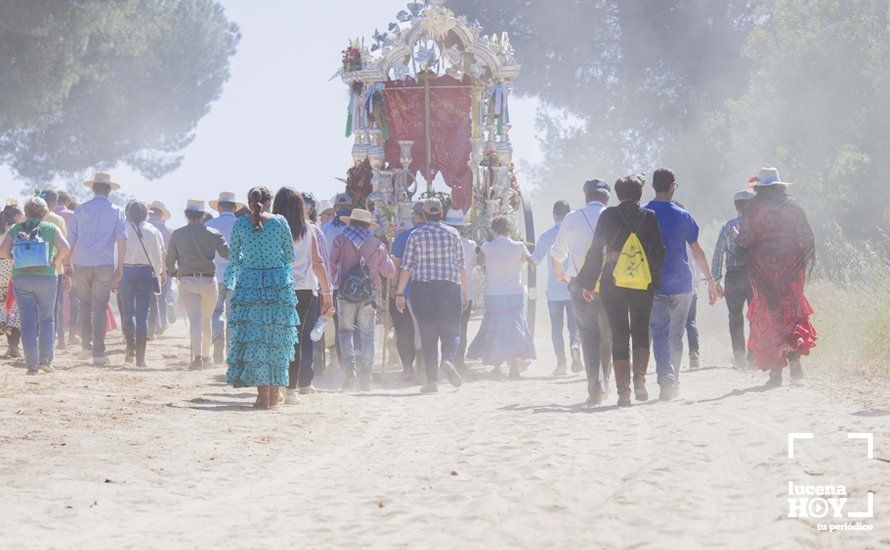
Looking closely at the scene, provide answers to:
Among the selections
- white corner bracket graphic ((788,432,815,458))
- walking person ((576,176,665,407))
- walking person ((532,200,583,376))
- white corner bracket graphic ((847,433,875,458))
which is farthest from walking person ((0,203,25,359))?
white corner bracket graphic ((847,433,875,458))

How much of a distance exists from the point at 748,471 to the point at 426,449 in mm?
2096

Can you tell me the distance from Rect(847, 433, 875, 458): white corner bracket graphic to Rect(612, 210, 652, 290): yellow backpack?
2534 millimetres

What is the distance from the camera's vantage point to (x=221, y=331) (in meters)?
14.4

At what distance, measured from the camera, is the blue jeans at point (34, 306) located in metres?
11.8

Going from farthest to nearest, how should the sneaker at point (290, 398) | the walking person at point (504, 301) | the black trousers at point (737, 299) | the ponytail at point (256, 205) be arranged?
the walking person at point (504, 301) < the black trousers at point (737, 299) < the sneaker at point (290, 398) < the ponytail at point (256, 205)

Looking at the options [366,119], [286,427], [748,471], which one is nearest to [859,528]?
[748,471]

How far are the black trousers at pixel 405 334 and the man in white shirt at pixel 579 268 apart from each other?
1.77 meters

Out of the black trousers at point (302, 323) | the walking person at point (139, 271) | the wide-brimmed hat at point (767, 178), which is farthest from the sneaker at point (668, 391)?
the walking person at point (139, 271)

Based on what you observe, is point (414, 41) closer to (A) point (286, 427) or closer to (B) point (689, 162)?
(A) point (286, 427)

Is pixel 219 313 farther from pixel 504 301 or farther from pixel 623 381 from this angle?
pixel 623 381

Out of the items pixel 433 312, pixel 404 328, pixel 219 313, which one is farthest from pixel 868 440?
pixel 219 313

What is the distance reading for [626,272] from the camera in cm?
971

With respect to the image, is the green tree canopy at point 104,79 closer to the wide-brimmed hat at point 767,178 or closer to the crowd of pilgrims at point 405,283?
the crowd of pilgrims at point 405,283

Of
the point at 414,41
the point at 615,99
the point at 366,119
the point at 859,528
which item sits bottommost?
the point at 859,528
